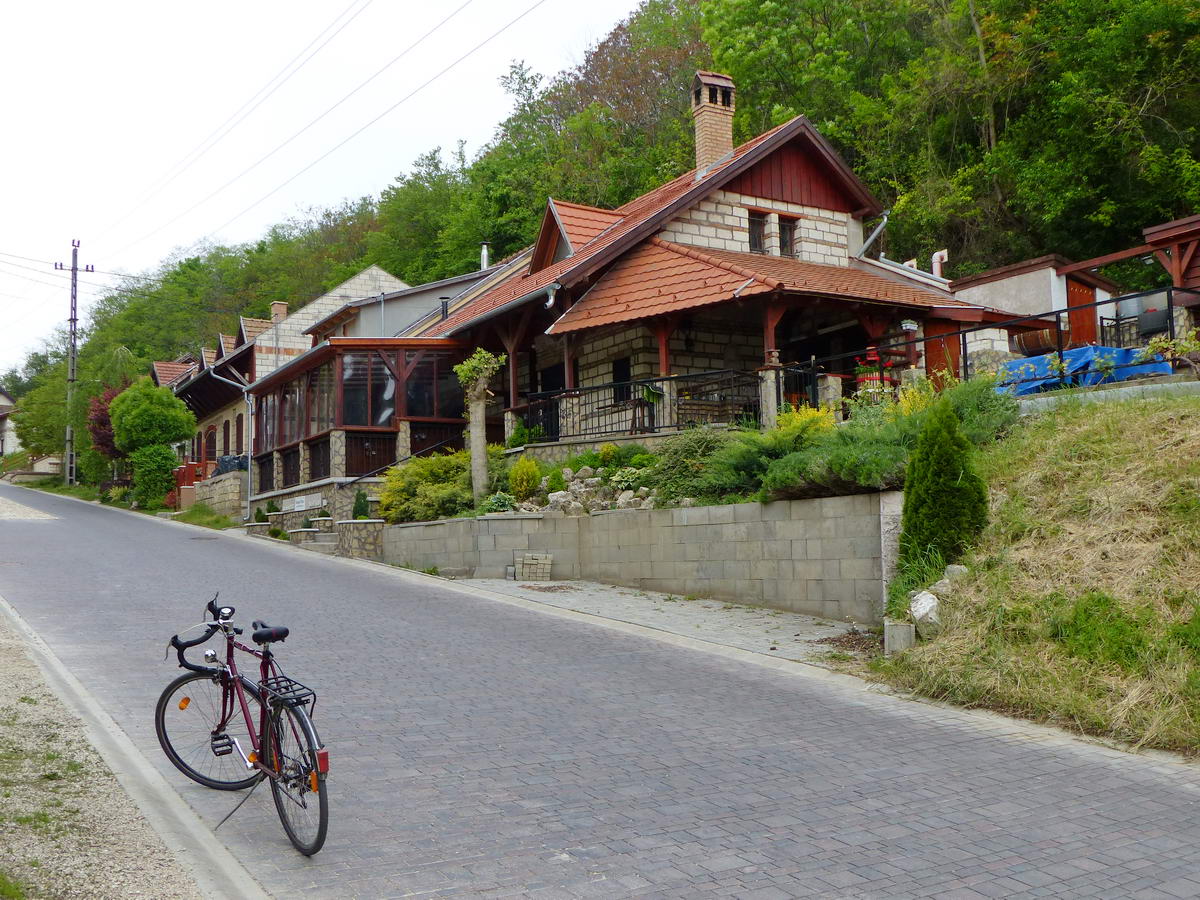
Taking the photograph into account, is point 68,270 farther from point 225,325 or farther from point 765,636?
point 765,636

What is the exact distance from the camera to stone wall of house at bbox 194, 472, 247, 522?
3381 cm

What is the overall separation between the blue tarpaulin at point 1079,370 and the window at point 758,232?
33.4 feet

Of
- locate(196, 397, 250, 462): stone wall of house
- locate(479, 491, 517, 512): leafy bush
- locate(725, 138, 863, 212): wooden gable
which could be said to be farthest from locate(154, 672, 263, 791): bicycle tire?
locate(196, 397, 250, 462): stone wall of house

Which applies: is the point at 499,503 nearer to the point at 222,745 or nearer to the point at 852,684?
the point at 852,684

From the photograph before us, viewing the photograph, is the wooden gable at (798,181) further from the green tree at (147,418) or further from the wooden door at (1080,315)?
the green tree at (147,418)

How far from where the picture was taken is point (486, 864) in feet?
16.3

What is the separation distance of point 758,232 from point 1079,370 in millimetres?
11489

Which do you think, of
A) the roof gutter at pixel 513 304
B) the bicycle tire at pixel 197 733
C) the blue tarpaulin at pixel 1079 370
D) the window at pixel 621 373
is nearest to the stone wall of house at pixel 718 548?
the blue tarpaulin at pixel 1079 370

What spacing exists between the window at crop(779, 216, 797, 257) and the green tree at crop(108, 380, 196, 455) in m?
24.0

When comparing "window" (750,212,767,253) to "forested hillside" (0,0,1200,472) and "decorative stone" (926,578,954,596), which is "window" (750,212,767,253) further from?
"decorative stone" (926,578,954,596)

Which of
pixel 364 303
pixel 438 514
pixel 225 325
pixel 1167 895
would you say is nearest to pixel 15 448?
pixel 225 325

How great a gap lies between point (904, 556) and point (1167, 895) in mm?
6025

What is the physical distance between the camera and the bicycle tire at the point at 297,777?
497 cm

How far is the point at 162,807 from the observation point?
5594 millimetres
